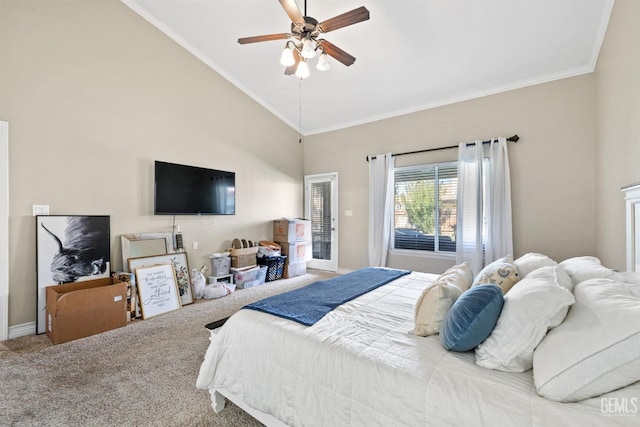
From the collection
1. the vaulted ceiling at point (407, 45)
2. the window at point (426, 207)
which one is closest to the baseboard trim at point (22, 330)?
the vaulted ceiling at point (407, 45)

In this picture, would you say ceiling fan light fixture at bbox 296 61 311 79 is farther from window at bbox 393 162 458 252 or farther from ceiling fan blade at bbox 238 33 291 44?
window at bbox 393 162 458 252

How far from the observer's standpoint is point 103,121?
10.6 feet

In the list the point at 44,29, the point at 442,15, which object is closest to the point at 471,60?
the point at 442,15

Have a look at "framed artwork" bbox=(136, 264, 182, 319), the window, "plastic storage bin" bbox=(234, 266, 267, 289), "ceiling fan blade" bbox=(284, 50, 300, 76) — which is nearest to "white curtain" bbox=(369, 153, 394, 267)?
the window

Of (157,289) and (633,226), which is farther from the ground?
(633,226)

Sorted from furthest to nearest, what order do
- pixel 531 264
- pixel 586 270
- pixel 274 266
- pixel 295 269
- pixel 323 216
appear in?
1. pixel 323 216
2. pixel 295 269
3. pixel 274 266
4. pixel 531 264
5. pixel 586 270

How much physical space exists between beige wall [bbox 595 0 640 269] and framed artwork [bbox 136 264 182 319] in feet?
14.8

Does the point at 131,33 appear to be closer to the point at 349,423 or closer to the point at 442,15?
the point at 442,15

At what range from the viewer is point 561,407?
0.87 m

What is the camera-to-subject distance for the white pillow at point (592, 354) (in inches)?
32.9

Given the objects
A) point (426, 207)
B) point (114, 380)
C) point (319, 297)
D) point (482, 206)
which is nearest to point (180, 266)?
point (114, 380)

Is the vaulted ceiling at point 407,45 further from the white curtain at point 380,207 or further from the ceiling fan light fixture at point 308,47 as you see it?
the white curtain at point 380,207

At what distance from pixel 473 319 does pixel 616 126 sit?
2.70 meters

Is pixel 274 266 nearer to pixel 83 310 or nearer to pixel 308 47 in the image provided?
pixel 83 310
